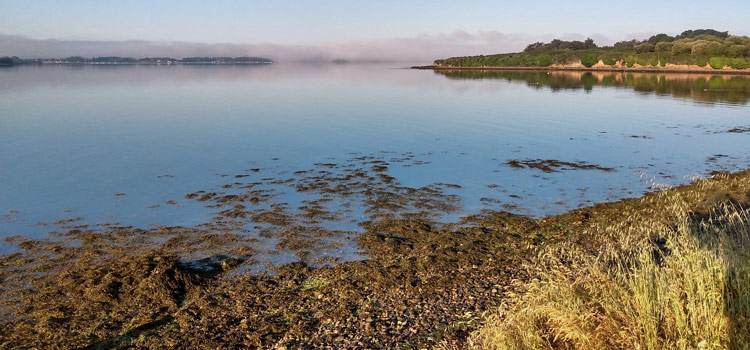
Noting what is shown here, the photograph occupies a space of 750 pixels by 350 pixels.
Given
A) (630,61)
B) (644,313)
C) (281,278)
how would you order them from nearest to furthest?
1. (644,313)
2. (281,278)
3. (630,61)

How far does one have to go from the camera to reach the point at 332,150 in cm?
2605

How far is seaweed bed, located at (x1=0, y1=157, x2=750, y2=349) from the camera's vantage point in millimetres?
8555

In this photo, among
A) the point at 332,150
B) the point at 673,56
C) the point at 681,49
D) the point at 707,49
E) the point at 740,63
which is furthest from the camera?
the point at 681,49

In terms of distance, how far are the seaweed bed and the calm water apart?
119 centimetres

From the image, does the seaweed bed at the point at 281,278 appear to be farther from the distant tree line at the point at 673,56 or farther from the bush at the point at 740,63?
the distant tree line at the point at 673,56

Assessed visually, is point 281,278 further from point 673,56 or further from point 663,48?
point 663,48

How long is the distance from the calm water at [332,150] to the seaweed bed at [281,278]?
3.90 feet

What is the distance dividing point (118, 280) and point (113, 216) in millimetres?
5562

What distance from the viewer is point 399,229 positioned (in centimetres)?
1397

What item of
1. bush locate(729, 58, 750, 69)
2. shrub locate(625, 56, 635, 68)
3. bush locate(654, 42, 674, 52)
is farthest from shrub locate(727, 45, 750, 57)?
bush locate(654, 42, 674, 52)

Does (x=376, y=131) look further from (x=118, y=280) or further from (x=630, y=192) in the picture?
(x=118, y=280)

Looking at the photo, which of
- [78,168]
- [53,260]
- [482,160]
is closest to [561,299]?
[53,260]

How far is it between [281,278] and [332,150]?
15.7 m

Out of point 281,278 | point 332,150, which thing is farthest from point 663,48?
point 281,278
